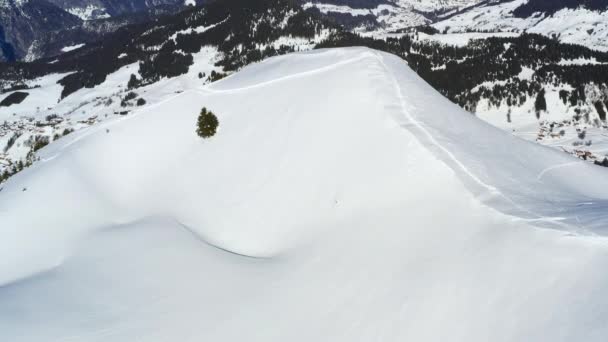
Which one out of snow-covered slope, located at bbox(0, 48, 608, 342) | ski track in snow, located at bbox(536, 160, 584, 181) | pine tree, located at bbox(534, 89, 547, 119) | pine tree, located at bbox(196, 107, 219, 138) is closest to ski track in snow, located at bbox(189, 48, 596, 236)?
ski track in snow, located at bbox(536, 160, 584, 181)

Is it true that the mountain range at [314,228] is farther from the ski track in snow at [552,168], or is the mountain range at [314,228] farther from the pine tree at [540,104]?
the pine tree at [540,104]

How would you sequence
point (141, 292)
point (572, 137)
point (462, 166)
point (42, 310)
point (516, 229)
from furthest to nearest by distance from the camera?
1. point (572, 137)
2. point (462, 166)
3. point (141, 292)
4. point (42, 310)
5. point (516, 229)

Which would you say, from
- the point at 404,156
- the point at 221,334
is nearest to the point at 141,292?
the point at 221,334

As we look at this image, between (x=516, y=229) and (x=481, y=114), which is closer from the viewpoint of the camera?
(x=516, y=229)

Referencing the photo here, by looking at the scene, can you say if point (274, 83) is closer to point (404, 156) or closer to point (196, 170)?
point (196, 170)

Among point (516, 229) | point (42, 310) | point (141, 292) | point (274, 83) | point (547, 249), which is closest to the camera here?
point (547, 249)

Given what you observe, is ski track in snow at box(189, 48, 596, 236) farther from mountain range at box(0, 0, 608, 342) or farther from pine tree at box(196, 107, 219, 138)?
pine tree at box(196, 107, 219, 138)

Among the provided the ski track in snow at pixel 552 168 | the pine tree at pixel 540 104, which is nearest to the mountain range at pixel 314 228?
the ski track in snow at pixel 552 168

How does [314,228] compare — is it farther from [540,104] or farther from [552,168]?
[540,104]

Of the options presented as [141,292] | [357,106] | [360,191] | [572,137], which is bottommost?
[572,137]
